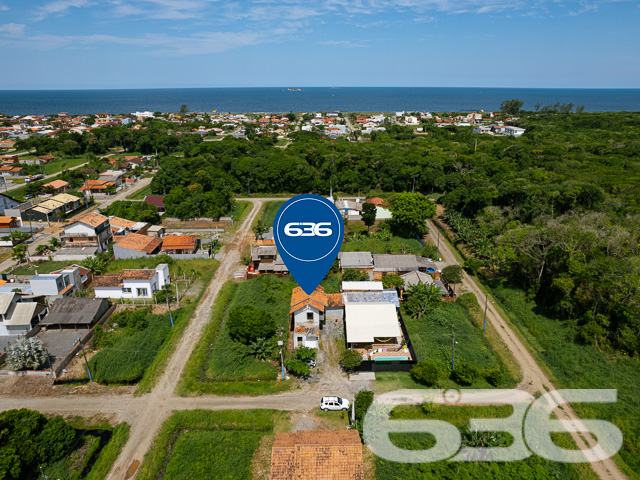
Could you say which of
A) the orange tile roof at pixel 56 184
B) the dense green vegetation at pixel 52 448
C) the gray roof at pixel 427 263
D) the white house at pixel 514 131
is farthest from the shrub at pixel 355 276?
the white house at pixel 514 131

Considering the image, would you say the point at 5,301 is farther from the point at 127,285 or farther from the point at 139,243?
the point at 139,243

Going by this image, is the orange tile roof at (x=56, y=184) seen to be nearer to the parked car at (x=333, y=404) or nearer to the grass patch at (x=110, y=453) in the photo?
the grass patch at (x=110, y=453)

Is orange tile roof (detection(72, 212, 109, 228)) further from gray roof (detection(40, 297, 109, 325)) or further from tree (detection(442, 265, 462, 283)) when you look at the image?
tree (detection(442, 265, 462, 283))

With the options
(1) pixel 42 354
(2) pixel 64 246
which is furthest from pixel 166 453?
(2) pixel 64 246

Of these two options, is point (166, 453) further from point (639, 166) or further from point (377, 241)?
point (639, 166)

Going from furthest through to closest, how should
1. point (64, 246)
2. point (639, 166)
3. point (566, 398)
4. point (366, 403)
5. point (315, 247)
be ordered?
point (639, 166) → point (64, 246) → point (566, 398) → point (366, 403) → point (315, 247)
